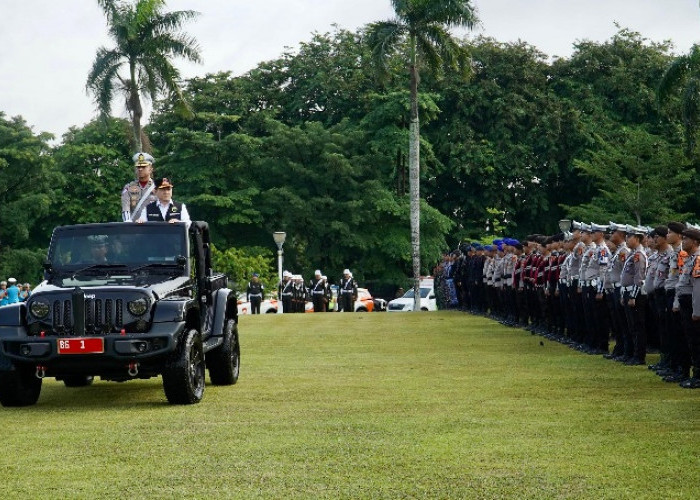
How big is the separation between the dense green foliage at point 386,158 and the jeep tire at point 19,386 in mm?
44865

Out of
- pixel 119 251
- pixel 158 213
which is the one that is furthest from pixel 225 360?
pixel 119 251

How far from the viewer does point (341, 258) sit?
6291 centimetres

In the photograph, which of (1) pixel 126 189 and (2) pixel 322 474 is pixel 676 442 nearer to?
(2) pixel 322 474

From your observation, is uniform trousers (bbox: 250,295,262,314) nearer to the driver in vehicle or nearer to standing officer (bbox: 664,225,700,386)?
standing officer (bbox: 664,225,700,386)

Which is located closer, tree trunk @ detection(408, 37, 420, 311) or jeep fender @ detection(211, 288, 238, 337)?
jeep fender @ detection(211, 288, 238, 337)

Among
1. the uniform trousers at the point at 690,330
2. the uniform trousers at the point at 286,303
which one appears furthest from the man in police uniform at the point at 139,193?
the uniform trousers at the point at 286,303

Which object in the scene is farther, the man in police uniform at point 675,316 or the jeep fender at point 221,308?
the man in police uniform at point 675,316

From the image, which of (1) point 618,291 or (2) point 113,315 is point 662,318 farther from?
(2) point 113,315

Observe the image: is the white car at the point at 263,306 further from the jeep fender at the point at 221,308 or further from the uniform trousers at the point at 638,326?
the jeep fender at the point at 221,308

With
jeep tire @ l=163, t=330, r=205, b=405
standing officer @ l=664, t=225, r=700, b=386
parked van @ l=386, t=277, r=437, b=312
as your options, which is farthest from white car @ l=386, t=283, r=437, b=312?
jeep tire @ l=163, t=330, r=205, b=405

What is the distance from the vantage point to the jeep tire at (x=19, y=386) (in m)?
13.6

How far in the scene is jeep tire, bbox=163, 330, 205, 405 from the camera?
44.1 ft

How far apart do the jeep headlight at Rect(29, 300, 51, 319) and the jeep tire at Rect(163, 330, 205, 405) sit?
1388 mm

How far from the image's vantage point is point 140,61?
46250 millimetres
